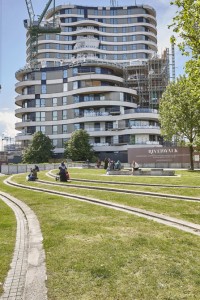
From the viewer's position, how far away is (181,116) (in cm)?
3506

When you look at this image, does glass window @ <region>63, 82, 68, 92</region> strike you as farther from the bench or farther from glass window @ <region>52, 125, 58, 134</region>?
the bench

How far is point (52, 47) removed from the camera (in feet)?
294

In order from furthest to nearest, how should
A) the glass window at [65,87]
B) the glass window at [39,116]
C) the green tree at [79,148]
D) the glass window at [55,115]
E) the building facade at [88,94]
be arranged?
the glass window at [39,116]
the glass window at [55,115]
the glass window at [65,87]
the building facade at [88,94]
the green tree at [79,148]

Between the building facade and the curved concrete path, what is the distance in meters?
52.8

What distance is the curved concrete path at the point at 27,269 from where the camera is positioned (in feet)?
17.3

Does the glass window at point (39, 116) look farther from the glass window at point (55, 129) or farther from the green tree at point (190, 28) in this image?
the green tree at point (190, 28)

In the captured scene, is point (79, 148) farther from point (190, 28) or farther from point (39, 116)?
point (190, 28)

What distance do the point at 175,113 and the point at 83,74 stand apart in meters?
39.1

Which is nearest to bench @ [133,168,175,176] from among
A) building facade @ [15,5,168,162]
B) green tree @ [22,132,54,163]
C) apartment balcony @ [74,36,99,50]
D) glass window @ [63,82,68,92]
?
building facade @ [15,5,168,162]

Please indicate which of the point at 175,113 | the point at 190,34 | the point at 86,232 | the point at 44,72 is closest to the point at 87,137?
the point at 44,72

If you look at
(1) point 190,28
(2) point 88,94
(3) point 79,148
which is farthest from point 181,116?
(2) point 88,94

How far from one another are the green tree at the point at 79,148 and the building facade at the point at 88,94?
17.6 feet

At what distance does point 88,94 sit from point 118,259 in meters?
65.5

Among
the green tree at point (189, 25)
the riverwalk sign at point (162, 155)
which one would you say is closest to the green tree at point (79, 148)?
the riverwalk sign at point (162, 155)
